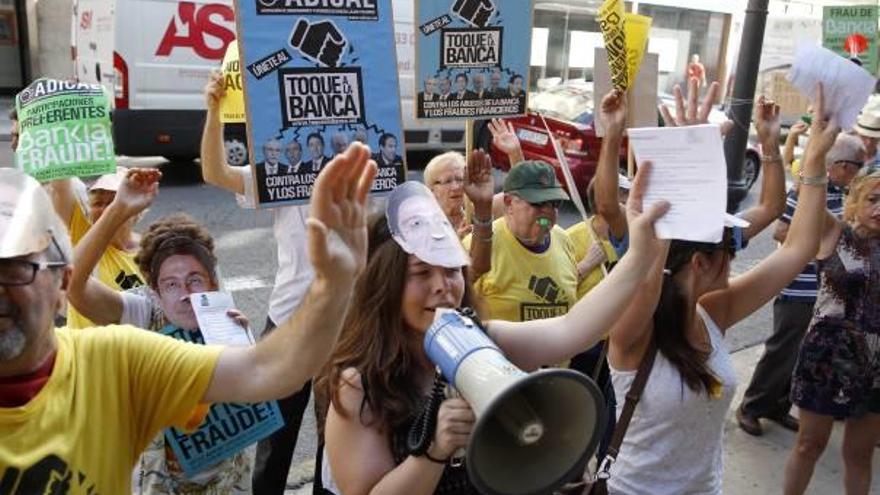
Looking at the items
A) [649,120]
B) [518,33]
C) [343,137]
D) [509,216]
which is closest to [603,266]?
[509,216]

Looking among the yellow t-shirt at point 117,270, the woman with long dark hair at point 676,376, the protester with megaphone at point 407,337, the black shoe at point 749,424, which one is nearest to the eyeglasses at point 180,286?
the yellow t-shirt at point 117,270

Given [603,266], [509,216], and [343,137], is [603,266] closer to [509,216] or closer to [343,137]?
[509,216]

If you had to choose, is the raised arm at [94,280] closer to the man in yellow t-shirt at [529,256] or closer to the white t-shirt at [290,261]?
the white t-shirt at [290,261]

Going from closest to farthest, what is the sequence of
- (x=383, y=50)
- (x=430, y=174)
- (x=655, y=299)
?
(x=655, y=299) → (x=383, y=50) → (x=430, y=174)

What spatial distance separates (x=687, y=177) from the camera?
2.02 m

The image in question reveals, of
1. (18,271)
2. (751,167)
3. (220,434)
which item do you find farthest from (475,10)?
(751,167)

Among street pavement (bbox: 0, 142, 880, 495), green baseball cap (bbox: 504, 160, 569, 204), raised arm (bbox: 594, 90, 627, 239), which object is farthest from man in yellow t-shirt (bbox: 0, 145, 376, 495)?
street pavement (bbox: 0, 142, 880, 495)

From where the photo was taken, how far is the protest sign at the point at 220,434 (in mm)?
2369

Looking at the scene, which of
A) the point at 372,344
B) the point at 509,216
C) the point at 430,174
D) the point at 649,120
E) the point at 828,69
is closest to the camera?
the point at 372,344

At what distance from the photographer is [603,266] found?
12.0ft

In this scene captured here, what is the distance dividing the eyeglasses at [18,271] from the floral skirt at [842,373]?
315cm

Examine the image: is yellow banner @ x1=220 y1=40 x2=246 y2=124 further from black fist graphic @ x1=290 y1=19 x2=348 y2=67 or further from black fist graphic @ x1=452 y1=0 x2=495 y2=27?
black fist graphic @ x1=452 y1=0 x2=495 y2=27

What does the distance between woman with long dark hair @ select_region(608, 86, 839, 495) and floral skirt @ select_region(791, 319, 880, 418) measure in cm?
118

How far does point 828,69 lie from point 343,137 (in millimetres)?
1642
